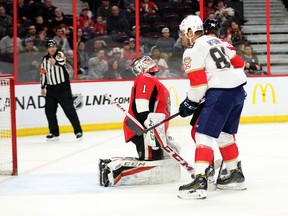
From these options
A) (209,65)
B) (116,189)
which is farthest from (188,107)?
(116,189)

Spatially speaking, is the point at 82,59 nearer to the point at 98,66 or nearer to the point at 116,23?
the point at 98,66

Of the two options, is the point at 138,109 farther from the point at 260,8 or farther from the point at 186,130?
the point at 260,8

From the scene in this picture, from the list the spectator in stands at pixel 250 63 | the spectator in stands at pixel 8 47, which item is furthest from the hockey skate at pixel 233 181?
the spectator in stands at pixel 250 63

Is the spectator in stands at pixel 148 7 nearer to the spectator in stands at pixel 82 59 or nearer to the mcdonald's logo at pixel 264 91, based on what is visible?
the spectator in stands at pixel 82 59

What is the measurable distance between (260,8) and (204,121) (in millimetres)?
6483

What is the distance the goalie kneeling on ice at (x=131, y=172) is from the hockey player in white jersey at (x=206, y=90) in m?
0.59

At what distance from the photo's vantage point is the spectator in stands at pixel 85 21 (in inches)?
422

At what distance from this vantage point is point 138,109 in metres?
5.93

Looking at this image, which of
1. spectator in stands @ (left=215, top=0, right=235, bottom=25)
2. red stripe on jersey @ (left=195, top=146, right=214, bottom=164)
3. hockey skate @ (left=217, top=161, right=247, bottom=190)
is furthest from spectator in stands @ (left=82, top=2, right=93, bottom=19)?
red stripe on jersey @ (left=195, top=146, right=214, bottom=164)

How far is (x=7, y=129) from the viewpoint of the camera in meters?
7.39

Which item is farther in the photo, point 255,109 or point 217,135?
point 255,109

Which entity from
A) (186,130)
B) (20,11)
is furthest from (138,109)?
(20,11)

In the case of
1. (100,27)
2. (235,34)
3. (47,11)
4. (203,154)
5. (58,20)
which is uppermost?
(47,11)

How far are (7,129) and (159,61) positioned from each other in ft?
13.5
